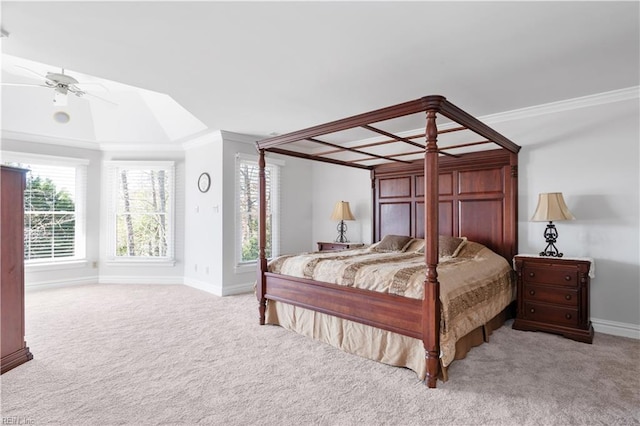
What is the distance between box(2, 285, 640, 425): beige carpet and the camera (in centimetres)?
207

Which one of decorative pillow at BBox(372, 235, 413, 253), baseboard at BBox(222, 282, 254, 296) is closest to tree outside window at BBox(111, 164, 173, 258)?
baseboard at BBox(222, 282, 254, 296)

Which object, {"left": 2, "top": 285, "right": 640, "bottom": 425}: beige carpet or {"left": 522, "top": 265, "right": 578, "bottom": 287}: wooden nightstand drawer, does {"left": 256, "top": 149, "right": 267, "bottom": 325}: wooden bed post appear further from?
{"left": 522, "top": 265, "right": 578, "bottom": 287}: wooden nightstand drawer

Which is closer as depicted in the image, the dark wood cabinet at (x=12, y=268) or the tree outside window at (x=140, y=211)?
the dark wood cabinet at (x=12, y=268)

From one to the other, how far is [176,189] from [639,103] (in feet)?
21.0

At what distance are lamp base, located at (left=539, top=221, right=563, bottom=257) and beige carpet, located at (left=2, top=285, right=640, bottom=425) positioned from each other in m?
0.84

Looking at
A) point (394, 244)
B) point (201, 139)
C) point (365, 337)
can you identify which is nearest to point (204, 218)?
point (201, 139)

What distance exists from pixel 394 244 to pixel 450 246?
798 millimetres

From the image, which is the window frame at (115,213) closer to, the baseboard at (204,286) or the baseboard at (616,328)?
the baseboard at (204,286)

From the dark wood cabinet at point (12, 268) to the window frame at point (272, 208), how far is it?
277cm

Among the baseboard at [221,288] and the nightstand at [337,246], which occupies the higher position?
A: the nightstand at [337,246]

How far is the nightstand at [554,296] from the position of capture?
129 inches

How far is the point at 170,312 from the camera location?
168 inches

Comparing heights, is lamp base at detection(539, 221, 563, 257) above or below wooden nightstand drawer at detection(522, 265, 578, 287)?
above

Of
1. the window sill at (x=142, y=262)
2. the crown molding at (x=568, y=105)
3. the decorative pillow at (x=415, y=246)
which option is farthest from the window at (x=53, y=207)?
the crown molding at (x=568, y=105)
